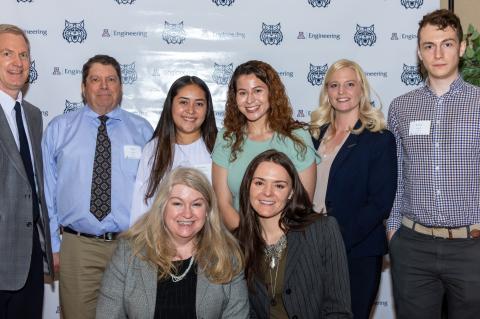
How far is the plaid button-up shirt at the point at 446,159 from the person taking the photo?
2.94 metres

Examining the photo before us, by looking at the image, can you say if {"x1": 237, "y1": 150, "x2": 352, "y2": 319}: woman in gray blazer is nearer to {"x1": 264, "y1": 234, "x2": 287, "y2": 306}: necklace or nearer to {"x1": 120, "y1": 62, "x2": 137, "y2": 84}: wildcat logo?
{"x1": 264, "y1": 234, "x2": 287, "y2": 306}: necklace

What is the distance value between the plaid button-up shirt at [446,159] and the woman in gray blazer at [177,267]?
1.07 meters

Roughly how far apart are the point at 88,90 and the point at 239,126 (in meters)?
1.11

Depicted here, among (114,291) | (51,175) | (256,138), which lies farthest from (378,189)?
(51,175)

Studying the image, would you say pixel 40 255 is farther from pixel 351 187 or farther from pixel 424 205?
pixel 424 205

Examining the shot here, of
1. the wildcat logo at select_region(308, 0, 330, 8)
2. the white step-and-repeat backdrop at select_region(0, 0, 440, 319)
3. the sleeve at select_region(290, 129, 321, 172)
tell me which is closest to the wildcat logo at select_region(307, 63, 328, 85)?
the white step-and-repeat backdrop at select_region(0, 0, 440, 319)

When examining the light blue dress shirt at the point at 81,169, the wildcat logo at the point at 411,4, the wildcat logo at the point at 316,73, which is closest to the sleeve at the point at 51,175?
the light blue dress shirt at the point at 81,169

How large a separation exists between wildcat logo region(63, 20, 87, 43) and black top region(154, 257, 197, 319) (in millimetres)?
2495

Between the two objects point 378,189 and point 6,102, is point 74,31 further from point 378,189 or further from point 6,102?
point 378,189

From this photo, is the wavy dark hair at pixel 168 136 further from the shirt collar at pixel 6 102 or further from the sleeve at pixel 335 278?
the sleeve at pixel 335 278

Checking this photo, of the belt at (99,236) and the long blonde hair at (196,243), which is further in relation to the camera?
the belt at (99,236)

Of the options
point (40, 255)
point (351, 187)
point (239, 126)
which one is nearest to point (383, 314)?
point (351, 187)

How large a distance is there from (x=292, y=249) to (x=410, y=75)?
252cm

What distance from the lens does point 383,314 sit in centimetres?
463
